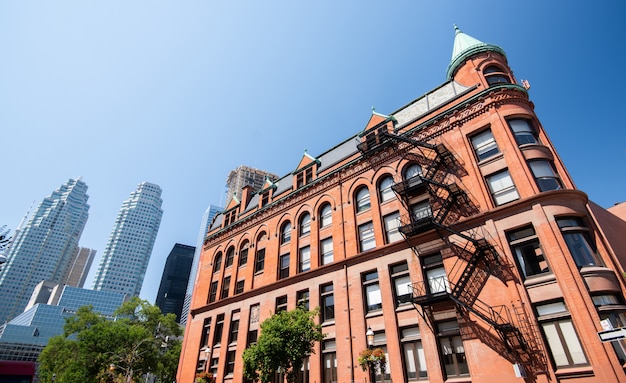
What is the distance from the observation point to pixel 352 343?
21.9 m

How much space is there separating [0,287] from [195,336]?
227 metres

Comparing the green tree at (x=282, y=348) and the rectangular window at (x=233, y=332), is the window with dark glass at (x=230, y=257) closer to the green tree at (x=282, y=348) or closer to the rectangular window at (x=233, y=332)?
the rectangular window at (x=233, y=332)

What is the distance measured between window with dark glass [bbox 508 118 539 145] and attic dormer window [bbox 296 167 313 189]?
17.7 meters

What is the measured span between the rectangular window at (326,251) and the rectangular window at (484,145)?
514 inches

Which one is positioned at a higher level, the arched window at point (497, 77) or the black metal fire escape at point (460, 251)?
the arched window at point (497, 77)

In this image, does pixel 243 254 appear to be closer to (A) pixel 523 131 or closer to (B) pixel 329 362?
(B) pixel 329 362

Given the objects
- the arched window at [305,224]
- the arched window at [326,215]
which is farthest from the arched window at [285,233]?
the arched window at [326,215]

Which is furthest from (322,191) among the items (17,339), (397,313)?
(17,339)

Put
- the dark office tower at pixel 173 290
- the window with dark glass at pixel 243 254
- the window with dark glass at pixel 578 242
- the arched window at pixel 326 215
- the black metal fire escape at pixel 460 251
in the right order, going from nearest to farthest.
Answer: the black metal fire escape at pixel 460 251
the window with dark glass at pixel 578 242
the arched window at pixel 326 215
the window with dark glass at pixel 243 254
the dark office tower at pixel 173 290

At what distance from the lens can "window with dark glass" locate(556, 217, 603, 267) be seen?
1681 centimetres

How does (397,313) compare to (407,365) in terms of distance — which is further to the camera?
(397,313)

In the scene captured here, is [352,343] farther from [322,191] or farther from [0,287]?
[0,287]

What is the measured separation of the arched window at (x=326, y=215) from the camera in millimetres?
29219

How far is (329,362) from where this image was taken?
901 inches
